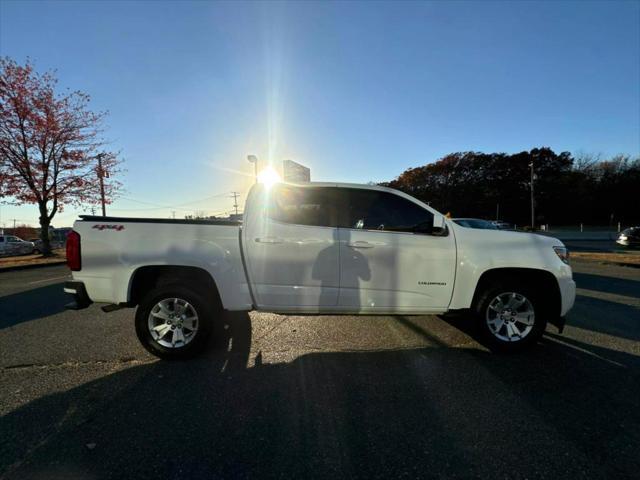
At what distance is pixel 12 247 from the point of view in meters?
24.6

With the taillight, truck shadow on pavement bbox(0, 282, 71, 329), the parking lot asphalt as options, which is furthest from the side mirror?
truck shadow on pavement bbox(0, 282, 71, 329)

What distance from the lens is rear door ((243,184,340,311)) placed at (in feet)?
12.5

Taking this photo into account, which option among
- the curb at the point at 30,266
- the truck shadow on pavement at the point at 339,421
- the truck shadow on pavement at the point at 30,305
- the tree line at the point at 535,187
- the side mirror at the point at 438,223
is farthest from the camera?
the tree line at the point at 535,187

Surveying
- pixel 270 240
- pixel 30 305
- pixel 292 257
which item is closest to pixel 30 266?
pixel 30 305

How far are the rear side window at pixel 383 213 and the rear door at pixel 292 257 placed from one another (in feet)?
0.90

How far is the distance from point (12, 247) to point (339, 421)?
1239 inches

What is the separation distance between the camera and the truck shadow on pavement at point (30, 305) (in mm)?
5629

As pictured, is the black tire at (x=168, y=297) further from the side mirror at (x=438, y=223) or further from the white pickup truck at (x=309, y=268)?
the side mirror at (x=438, y=223)

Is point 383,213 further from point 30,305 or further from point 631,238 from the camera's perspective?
point 631,238

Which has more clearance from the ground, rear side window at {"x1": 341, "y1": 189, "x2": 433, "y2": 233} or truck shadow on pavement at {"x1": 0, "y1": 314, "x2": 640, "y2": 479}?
→ rear side window at {"x1": 341, "y1": 189, "x2": 433, "y2": 233}

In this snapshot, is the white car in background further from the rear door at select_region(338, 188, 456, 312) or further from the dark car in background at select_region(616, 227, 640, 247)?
the dark car in background at select_region(616, 227, 640, 247)

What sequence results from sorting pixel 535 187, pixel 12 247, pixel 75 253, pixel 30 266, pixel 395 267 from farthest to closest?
1. pixel 535 187
2. pixel 12 247
3. pixel 30 266
4. pixel 395 267
5. pixel 75 253

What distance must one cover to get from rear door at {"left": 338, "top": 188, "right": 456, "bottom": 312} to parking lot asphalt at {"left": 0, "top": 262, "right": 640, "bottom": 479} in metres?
0.63

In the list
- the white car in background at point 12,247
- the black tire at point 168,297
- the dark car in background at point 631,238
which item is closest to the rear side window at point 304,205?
the black tire at point 168,297
